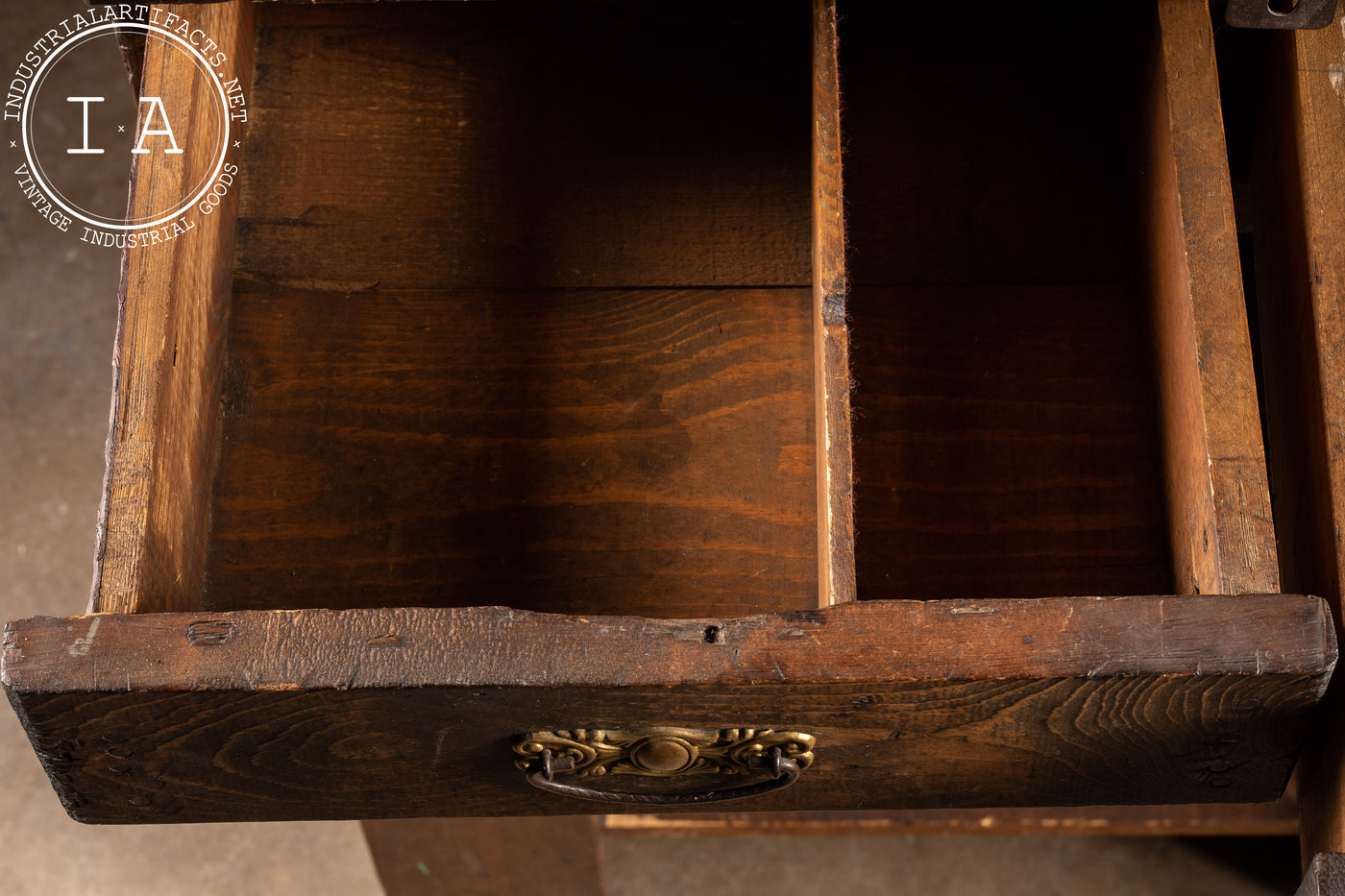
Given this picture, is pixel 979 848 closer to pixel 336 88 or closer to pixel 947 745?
pixel 947 745

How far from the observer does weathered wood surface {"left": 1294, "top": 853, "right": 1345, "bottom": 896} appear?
2.44 ft

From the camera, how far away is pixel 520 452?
1.05 meters

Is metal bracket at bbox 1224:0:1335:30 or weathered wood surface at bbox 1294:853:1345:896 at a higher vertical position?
metal bracket at bbox 1224:0:1335:30

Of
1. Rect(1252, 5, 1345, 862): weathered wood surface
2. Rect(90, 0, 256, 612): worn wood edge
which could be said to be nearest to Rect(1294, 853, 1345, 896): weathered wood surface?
Rect(1252, 5, 1345, 862): weathered wood surface

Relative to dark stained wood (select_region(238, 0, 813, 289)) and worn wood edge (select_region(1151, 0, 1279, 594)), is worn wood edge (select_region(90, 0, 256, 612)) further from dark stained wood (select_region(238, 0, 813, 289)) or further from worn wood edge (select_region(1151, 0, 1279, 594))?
worn wood edge (select_region(1151, 0, 1279, 594))

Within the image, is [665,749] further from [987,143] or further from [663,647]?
[987,143]

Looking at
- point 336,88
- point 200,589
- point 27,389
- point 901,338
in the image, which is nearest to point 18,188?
point 27,389

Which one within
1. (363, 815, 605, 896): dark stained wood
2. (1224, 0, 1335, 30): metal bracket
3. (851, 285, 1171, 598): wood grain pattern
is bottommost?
(363, 815, 605, 896): dark stained wood

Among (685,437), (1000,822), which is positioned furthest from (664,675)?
(1000,822)

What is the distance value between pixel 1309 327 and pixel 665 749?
0.49 meters

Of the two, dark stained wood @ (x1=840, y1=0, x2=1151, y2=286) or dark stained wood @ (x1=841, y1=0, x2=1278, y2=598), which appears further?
dark stained wood @ (x1=840, y1=0, x2=1151, y2=286)

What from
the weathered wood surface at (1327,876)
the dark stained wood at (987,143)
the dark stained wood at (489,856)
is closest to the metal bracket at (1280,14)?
the dark stained wood at (987,143)

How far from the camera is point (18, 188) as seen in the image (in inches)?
90.8

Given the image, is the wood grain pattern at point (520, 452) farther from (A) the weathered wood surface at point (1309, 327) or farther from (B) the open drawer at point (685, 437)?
(A) the weathered wood surface at point (1309, 327)
